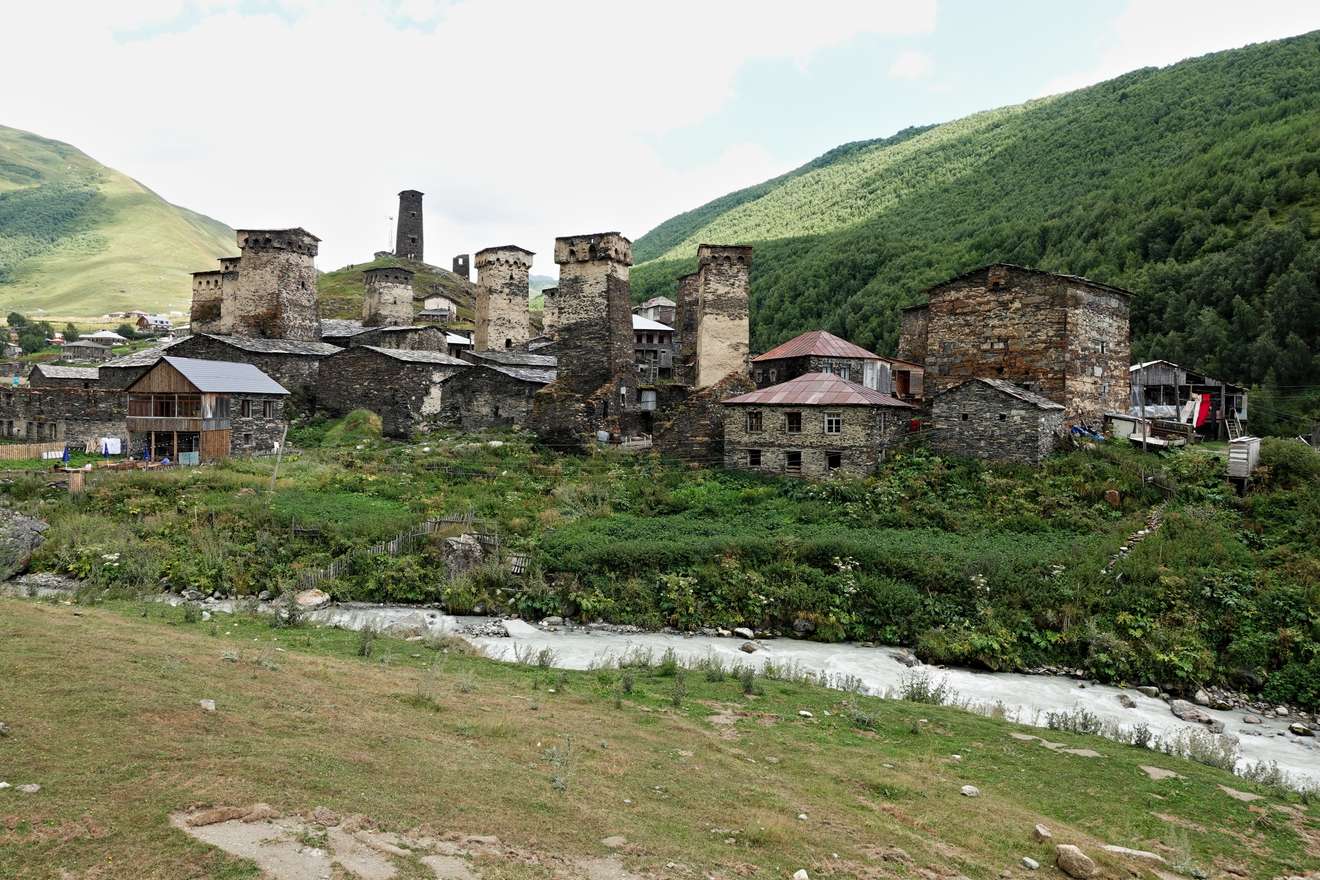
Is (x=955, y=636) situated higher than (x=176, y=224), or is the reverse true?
(x=176, y=224)

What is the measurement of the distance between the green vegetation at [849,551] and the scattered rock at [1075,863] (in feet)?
32.0

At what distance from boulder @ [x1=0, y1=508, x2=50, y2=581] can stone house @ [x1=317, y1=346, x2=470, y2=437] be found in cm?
1537

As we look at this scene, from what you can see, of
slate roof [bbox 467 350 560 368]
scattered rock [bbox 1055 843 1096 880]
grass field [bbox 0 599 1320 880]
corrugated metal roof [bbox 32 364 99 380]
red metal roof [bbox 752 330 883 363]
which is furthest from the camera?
slate roof [bbox 467 350 560 368]

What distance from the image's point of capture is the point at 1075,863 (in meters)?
7.47

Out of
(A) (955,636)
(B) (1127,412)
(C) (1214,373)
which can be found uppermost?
(C) (1214,373)

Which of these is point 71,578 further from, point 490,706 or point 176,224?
point 176,224

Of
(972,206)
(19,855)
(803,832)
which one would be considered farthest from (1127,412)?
(972,206)

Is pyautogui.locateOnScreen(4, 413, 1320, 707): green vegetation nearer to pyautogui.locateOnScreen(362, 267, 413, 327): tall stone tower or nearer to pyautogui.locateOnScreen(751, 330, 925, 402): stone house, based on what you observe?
pyautogui.locateOnScreen(751, 330, 925, 402): stone house

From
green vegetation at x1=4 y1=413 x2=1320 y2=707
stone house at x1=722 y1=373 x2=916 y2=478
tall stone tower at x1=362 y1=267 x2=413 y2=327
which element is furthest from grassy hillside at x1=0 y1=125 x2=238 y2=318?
stone house at x1=722 y1=373 x2=916 y2=478

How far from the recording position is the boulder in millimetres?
19453

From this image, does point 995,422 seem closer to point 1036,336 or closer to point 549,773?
A: point 1036,336

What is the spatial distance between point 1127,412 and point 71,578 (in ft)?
121

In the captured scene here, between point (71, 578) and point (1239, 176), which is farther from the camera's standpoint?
point (1239, 176)

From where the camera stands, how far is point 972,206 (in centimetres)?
8638
